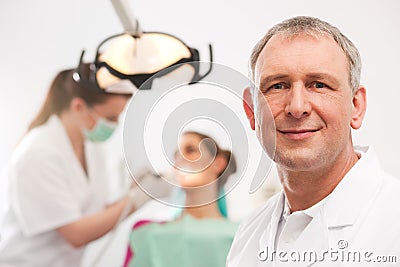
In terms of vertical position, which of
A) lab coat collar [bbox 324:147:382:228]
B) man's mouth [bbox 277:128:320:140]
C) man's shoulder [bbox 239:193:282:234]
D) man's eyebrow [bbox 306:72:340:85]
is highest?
man's eyebrow [bbox 306:72:340:85]

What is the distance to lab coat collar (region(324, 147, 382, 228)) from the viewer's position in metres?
0.90

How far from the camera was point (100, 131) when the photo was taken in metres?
1.63

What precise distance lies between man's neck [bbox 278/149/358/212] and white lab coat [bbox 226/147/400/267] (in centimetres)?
4

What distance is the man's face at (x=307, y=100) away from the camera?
3.00ft

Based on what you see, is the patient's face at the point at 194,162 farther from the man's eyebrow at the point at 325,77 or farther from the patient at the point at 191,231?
the man's eyebrow at the point at 325,77

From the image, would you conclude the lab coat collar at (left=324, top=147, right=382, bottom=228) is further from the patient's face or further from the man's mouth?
the patient's face

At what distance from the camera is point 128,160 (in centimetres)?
117

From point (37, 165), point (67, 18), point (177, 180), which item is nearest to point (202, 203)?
point (177, 180)

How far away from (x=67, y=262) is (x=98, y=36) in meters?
0.67

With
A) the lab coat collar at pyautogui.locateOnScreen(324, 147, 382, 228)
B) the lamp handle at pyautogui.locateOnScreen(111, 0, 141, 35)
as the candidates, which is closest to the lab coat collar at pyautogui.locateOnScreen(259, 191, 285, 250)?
the lab coat collar at pyautogui.locateOnScreen(324, 147, 382, 228)

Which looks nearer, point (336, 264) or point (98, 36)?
point (336, 264)

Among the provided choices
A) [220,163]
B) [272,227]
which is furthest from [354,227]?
[220,163]

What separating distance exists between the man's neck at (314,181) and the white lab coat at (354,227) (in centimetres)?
4

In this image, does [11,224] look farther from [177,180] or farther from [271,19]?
[271,19]
